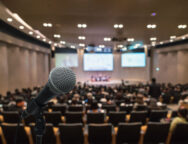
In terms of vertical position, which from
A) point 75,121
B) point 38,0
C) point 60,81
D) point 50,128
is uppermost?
point 38,0

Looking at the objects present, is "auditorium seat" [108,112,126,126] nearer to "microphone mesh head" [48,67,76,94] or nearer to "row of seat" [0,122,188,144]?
"row of seat" [0,122,188,144]

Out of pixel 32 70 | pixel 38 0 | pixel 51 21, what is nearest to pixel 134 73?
pixel 32 70

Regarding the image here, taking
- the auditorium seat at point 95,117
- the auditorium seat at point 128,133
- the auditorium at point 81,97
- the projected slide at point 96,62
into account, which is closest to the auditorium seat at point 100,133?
the auditorium at point 81,97

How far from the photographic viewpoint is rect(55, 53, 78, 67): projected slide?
2392 cm

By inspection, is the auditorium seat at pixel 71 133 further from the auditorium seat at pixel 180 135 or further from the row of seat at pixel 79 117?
the auditorium seat at pixel 180 135

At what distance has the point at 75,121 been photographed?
485cm

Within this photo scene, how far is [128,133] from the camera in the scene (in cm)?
361

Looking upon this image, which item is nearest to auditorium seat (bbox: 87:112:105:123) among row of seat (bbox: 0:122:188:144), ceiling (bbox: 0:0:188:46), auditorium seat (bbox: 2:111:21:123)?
row of seat (bbox: 0:122:188:144)

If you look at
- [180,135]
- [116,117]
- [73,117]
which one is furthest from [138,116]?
[73,117]

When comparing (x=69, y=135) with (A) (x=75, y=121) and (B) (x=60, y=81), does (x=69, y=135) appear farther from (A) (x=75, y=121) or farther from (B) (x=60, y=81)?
(B) (x=60, y=81)

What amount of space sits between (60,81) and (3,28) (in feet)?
42.4

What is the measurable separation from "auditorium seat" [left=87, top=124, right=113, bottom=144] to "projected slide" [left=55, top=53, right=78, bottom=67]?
20.8m

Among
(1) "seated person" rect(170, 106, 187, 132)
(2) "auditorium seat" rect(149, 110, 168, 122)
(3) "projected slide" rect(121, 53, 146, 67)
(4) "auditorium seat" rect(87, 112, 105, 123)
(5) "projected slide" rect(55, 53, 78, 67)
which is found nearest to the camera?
(1) "seated person" rect(170, 106, 187, 132)

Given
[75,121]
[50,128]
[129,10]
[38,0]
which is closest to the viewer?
[50,128]
